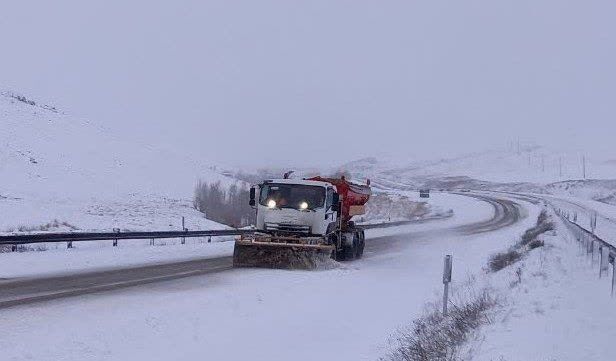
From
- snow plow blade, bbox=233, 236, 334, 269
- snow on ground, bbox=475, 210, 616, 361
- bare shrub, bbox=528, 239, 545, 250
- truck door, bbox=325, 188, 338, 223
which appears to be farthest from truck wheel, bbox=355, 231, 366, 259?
snow on ground, bbox=475, 210, 616, 361

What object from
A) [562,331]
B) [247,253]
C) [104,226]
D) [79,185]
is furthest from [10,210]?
[562,331]

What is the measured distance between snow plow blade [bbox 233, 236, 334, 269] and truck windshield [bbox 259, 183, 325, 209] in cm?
146

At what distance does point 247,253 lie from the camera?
2194 centimetres

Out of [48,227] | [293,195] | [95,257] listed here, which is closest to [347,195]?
[293,195]

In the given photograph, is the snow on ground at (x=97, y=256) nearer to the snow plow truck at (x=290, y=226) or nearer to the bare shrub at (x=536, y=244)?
the snow plow truck at (x=290, y=226)

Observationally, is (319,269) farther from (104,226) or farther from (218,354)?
(104,226)

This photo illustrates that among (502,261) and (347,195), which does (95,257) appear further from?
(502,261)

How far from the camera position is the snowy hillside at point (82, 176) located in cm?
4447

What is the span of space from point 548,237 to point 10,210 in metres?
29.4

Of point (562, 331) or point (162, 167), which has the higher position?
point (162, 167)

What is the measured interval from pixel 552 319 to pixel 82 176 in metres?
55.6

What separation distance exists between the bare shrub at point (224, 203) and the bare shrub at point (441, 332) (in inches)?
1840

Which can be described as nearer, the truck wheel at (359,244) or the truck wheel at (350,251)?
the truck wheel at (350,251)

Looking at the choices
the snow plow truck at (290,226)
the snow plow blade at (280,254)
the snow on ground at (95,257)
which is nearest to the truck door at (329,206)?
the snow plow truck at (290,226)
